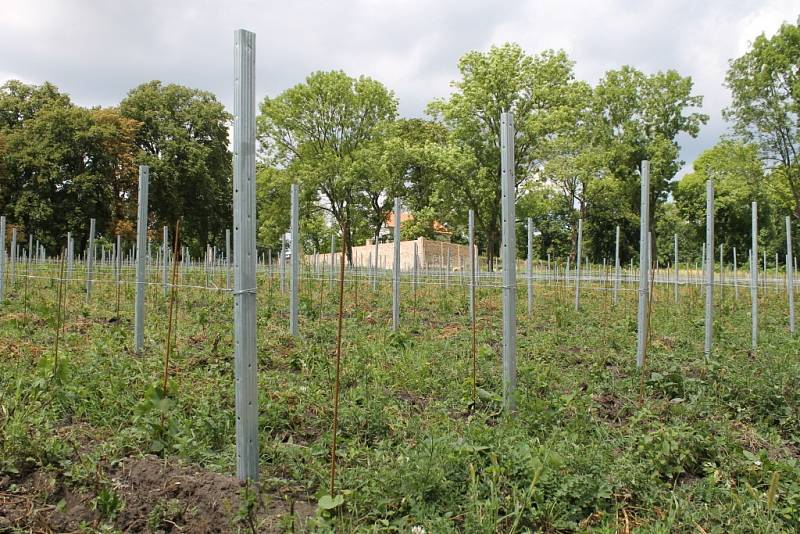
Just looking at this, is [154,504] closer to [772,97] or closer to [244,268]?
[244,268]

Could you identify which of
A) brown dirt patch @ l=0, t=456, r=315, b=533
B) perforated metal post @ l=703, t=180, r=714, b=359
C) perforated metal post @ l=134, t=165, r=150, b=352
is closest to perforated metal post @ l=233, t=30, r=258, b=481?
brown dirt patch @ l=0, t=456, r=315, b=533

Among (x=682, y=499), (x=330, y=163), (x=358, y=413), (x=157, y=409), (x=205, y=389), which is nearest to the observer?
(x=682, y=499)

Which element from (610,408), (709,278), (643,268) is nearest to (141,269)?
(610,408)

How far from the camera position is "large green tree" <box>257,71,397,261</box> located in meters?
29.4

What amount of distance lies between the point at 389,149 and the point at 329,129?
5.20m

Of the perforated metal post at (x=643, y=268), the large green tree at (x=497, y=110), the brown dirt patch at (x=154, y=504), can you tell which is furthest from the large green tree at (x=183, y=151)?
the brown dirt patch at (x=154, y=504)

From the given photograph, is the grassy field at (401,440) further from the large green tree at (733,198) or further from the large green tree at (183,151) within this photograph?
the large green tree at (733,198)

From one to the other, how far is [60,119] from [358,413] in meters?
25.1

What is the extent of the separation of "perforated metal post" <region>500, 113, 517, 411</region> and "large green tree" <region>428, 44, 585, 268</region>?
20.4 m

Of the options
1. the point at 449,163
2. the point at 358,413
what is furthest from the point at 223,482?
the point at 449,163

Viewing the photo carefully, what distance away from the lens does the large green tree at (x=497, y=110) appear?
80.0 ft

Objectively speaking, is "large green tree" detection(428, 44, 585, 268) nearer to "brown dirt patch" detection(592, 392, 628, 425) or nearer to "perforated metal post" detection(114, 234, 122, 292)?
"perforated metal post" detection(114, 234, 122, 292)

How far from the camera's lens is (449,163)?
24297 mm

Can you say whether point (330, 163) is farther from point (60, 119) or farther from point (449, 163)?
point (60, 119)
